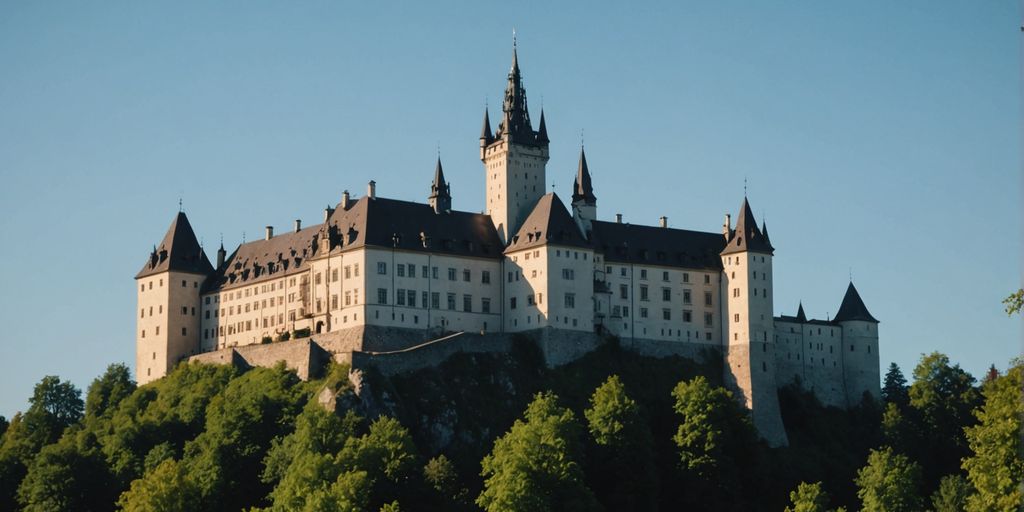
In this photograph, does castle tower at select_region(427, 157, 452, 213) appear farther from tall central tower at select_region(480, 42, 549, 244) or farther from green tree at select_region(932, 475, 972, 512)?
green tree at select_region(932, 475, 972, 512)

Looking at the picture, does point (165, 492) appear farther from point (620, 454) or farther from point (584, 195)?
point (584, 195)

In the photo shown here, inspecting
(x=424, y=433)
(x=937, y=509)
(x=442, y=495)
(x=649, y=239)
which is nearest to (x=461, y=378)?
(x=424, y=433)

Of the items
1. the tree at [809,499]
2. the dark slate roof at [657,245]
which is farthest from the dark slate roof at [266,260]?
the tree at [809,499]

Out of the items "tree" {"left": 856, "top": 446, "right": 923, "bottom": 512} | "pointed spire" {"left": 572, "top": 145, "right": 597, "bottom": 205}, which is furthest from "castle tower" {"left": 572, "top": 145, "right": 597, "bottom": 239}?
"tree" {"left": 856, "top": 446, "right": 923, "bottom": 512}

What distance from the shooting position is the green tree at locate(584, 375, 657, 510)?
112 metres

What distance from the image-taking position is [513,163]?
13138cm

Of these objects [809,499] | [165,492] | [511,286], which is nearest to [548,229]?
[511,286]

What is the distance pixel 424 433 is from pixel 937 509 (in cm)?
3118

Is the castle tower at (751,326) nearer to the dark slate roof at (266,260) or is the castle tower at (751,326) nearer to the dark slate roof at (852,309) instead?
the dark slate roof at (852,309)

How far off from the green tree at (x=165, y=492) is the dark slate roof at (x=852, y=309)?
2077 inches

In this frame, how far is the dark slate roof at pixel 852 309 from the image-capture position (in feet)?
454

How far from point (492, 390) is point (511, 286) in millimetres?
9118

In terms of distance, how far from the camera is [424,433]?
114812 millimetres

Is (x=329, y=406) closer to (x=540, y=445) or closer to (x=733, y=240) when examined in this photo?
(x=540, y=445)
